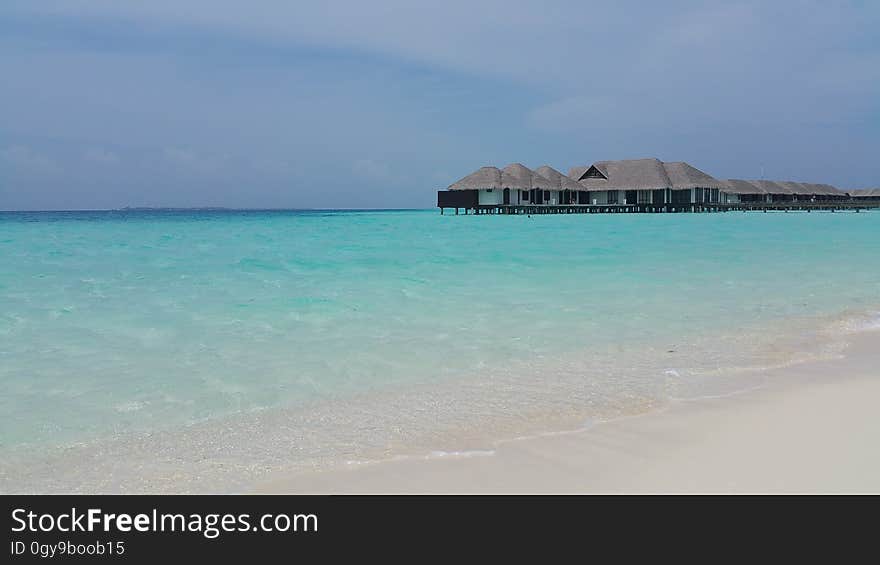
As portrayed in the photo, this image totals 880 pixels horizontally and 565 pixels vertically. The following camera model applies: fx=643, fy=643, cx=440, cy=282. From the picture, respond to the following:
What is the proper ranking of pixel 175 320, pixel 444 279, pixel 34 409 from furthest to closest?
1. pixel 444 279
2. pixel 175 320
3. pixel 34 409

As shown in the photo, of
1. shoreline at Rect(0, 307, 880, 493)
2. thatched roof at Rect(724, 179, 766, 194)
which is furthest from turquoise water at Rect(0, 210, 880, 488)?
thatched roof at Rect(724, 179, 766, 194)

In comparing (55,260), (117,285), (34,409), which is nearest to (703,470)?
(34,409)

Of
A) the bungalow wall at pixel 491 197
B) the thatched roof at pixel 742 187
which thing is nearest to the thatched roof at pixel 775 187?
the thatched roof at pixel 742 187

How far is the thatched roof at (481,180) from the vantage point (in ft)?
127

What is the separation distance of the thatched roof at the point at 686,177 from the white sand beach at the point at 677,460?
4140 centimetres

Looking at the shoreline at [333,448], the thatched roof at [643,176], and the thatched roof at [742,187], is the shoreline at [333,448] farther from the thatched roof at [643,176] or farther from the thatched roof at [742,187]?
the thatched roof at [742,187]

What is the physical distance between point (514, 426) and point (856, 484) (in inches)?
54.8

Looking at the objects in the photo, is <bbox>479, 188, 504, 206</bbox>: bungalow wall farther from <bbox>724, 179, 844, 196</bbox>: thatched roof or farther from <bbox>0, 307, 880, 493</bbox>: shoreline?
<bbox>0, 307, 880, 493</bbox>: shoreline

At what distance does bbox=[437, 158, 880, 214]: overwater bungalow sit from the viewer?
1563 inches

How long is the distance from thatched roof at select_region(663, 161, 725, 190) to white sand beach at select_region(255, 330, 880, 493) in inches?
1630
